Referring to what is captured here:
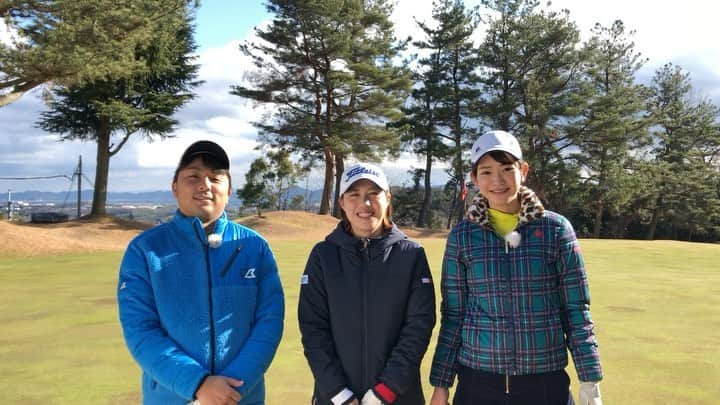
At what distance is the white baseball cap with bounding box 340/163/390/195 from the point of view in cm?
269

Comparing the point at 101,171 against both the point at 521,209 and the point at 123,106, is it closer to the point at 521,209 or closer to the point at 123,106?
the point at 123,106

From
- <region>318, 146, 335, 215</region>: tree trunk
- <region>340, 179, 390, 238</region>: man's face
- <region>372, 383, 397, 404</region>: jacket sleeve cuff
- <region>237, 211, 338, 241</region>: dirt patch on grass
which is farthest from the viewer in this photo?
<region>318, 146, 335, 215</region>: tree trunk

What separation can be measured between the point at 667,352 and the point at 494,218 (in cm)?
381

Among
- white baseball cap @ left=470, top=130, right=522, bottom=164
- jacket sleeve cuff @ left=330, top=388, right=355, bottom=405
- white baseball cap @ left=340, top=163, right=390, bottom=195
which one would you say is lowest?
jacket sleeve cuff @ left=330, top=388, right=355, bottom=405

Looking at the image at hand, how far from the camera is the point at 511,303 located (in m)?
2.48

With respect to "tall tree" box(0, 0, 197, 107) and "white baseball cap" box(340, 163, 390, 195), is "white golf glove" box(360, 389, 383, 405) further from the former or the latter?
"tall tree" box(0, 0, 197, 107)

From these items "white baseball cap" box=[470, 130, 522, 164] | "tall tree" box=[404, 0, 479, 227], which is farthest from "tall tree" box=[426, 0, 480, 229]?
"white baseball cap" box=[470, 130, 522, 164]

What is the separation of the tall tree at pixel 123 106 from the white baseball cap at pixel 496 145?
22985 mm

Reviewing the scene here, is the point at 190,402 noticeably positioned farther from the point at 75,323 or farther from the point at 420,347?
the point at 75,323

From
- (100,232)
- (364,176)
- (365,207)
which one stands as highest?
(364,176)

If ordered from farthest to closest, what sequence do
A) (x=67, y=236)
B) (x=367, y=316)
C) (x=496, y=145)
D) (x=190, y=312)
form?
(x=67, y=236), (x=496, y=145), (x=367, y=316), (x=190, y=312)

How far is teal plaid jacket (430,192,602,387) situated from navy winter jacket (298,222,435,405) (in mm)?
174

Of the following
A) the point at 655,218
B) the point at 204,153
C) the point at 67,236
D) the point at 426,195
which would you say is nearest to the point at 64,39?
the point at 67,236

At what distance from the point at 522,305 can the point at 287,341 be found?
3674mm
